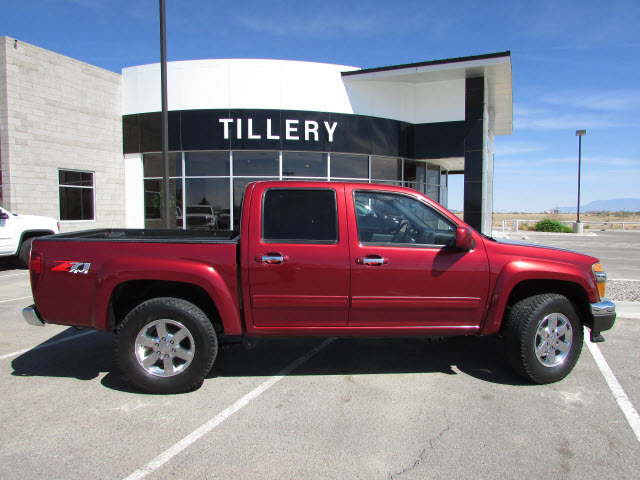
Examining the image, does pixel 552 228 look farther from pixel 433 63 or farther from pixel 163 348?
pixel 163 348

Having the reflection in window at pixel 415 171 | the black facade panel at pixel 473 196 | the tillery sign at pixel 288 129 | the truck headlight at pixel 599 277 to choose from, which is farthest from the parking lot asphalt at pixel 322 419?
the reflection in window at pixel 415 171

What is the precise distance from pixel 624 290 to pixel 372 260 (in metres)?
7.13

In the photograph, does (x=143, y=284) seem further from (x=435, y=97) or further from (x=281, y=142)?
(x=435, y=97)

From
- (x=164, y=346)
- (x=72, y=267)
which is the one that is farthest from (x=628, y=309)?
(x=72, y=267)

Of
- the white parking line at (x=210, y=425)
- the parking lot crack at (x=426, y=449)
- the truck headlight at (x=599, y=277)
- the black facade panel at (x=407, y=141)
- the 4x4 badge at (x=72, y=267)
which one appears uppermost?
the black facade panel at (x=407, y=141)

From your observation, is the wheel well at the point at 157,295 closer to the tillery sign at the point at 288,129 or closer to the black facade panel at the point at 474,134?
the tillery sign at the point at 288,129

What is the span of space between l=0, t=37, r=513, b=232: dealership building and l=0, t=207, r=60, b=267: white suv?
3665 millimetres

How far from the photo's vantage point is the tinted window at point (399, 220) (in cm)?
419

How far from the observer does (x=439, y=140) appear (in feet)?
56.9

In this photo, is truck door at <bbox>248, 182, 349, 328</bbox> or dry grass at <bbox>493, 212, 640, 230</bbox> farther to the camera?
dry grass at <bbox>493, 212, 640, 230</bbox>

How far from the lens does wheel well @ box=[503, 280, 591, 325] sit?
171 inches

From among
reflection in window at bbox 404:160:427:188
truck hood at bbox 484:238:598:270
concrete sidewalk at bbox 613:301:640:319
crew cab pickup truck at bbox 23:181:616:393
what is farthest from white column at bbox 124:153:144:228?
truck hood at bbox 484:238:598:270

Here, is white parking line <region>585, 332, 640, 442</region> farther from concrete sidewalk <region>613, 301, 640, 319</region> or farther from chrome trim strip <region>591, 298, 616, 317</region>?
concrete sidewalk <region>613, 301, 640, 319</region>

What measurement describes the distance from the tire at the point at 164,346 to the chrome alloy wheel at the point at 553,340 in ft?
9.70
